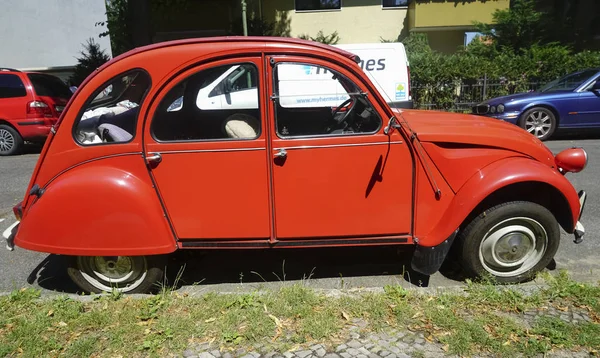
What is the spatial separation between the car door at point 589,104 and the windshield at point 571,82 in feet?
0.68

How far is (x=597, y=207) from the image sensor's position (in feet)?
17.8

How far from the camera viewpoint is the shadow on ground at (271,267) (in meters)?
3.86

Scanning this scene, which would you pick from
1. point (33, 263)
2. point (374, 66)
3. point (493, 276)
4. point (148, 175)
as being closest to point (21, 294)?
point (33, 263)

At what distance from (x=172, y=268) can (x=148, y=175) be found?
1.14 m

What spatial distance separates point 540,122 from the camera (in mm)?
9297

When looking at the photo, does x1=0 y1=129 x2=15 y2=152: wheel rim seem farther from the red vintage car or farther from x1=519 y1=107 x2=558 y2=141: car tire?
x1=519 y1=107 x2=558 y2=141: car tire

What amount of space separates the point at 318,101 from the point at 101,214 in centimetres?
187

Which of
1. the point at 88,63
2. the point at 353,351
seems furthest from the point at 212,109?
the point at 88,63

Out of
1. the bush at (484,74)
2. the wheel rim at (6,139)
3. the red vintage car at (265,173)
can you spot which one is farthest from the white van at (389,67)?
the wheel rim at (6,139)

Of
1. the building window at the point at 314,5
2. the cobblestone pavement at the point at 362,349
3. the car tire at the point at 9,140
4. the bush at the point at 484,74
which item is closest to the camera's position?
the cobblestone pavement at the point at 362,349

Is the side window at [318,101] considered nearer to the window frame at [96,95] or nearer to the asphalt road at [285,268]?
the window frame at [96,95]

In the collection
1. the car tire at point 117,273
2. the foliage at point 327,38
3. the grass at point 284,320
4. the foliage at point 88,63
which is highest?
the foliage at point 327,38

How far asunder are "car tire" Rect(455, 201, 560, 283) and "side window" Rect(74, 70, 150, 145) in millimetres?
2697

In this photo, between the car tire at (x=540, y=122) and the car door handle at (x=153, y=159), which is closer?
the car door handle at (x=153, y=159)
